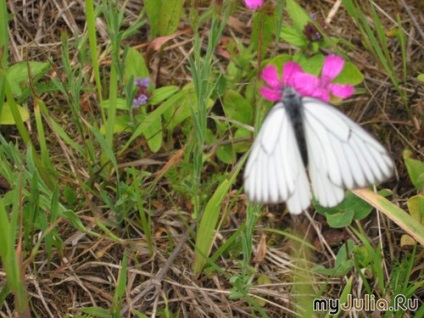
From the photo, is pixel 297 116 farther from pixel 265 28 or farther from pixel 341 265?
pixel 265 28

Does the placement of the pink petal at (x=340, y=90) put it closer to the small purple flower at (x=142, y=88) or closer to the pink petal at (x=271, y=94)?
the pink petal at (x=271, y=94)

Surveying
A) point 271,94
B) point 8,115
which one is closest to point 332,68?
point 271,94

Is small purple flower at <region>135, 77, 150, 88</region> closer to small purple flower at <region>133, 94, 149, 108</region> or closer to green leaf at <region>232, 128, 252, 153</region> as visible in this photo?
small purple flower at <region>133, 94, 149, 108</region>

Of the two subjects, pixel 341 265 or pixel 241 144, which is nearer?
pixel 341 265

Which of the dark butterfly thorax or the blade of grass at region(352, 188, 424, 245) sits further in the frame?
the blade of grass at region(352, 188, 424, 245)

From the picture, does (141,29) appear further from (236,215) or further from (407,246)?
(407,246)

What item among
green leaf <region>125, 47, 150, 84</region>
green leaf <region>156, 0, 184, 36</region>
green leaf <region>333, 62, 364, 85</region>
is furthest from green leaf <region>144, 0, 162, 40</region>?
green leaf <region>333, 62, 364, 85</region>

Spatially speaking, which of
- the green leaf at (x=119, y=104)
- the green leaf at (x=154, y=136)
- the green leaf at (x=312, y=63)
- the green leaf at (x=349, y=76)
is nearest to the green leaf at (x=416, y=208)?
the green leaf at (x=349, y=76)

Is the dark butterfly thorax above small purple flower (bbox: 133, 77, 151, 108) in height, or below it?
above
